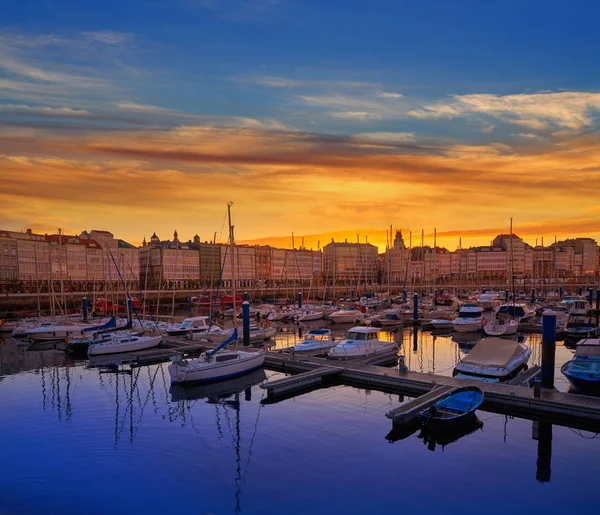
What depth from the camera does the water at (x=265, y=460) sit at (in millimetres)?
15969

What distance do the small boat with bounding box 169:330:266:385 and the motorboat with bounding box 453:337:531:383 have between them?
492 inches

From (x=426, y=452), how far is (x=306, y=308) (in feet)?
189

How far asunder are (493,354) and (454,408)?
9247 mm

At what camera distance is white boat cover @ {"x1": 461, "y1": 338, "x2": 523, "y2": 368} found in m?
29.8

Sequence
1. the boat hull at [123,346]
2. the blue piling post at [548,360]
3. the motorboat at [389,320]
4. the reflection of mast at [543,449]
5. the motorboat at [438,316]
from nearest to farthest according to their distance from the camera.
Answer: the reflection of mast at [543,449] → the blue piling post at [548,360] → the boat hull at [123,346] → the motorboat at [389,320] → the motorboat at [438,316]

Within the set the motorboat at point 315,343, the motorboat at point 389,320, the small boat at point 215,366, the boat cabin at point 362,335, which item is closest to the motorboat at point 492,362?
the boat cabin at point 362,335

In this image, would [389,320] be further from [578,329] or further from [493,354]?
[493,354]

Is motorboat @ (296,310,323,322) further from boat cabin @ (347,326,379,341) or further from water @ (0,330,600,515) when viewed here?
water @ (0,330,600,515)

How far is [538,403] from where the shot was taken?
23000 millimetres

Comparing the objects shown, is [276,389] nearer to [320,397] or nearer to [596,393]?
[320,397]

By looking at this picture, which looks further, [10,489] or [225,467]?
[225,467]

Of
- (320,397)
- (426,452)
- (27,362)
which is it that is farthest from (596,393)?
(27,362)

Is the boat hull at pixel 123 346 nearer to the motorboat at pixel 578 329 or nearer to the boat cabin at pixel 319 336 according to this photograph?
the boat cabin at pixel 319 336

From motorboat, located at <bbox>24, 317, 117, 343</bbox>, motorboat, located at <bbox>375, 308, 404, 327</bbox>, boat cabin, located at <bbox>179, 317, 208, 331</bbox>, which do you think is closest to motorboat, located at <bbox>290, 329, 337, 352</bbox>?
boat cabin, located at <bbox>179, 317, 208, 331</bbox>
